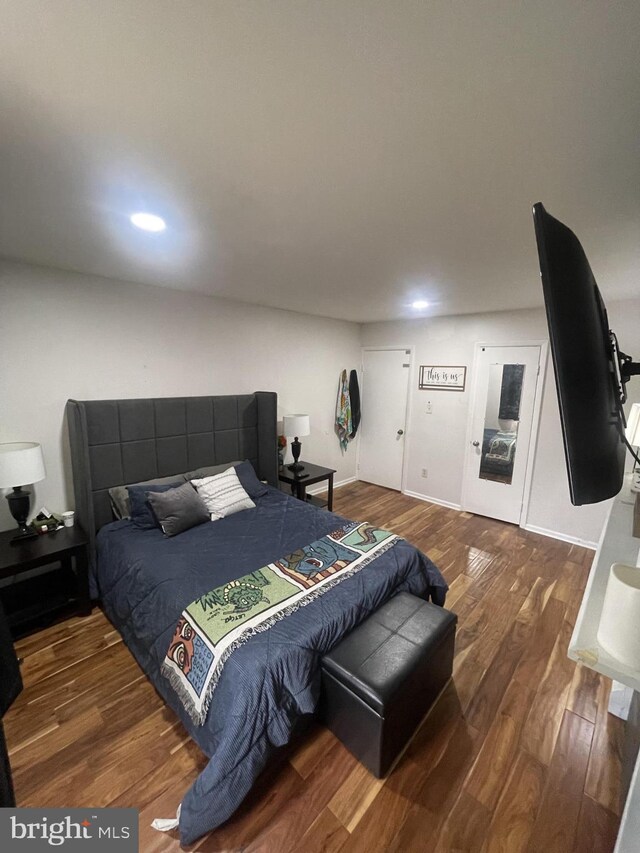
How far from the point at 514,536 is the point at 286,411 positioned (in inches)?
113

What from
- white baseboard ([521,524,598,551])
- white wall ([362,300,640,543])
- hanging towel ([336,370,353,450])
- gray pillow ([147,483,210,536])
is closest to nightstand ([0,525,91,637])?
gray pillow ([147,483,210,536])

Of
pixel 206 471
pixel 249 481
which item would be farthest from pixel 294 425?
pixel 206 471

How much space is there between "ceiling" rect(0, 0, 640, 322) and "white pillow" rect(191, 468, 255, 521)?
1.74 m

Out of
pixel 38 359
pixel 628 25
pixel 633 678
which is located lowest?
pixel 633 678

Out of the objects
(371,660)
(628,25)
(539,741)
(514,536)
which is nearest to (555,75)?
(628,25)

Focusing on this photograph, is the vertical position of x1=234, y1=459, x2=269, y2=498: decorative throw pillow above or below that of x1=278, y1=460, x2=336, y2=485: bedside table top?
above

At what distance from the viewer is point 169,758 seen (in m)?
1.52

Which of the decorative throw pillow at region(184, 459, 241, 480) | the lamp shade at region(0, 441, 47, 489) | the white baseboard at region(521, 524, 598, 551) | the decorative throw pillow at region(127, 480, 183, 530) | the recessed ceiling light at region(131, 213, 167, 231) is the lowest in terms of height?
the white baseboard at region(521, 524, 598, 551)

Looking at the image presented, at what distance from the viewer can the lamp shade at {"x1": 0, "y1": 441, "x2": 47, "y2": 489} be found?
204 centimetres

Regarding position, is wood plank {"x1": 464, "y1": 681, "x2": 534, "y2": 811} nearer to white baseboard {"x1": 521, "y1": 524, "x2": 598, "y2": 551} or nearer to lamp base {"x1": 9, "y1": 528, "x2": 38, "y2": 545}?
white baseboard {"x1": 521, "y1": 524, "x2": 598, "y2": 551}

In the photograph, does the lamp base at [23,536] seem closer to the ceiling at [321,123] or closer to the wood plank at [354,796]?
the ceiling at [321,123]

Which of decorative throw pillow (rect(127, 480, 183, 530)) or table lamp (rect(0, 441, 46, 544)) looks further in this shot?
decorative throw pillow (rect(127, 480, 183, 530))

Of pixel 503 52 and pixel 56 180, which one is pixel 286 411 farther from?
pixel 503 52

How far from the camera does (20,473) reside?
81.7 inches
